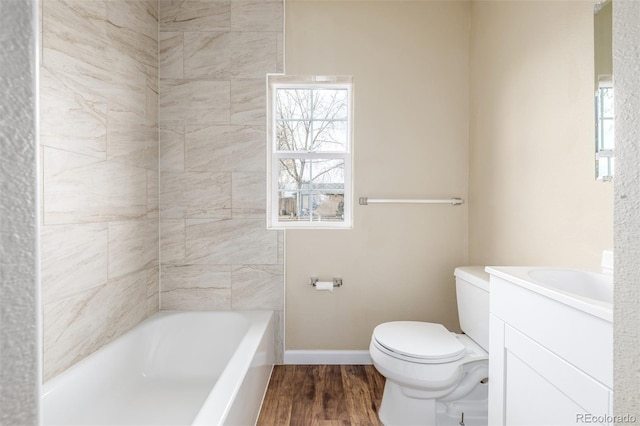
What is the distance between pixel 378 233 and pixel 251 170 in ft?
3.10

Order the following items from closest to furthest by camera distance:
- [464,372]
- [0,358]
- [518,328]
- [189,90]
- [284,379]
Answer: [0,358], [518,328], [464,372], [284,379], [189,90]

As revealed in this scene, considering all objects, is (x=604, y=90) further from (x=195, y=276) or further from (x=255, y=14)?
(x=195, y=276)

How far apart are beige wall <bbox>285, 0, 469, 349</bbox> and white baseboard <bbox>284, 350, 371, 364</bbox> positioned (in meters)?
0.04

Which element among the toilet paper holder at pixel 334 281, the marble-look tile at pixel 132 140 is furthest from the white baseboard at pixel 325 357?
the marble-look tile at pixel 132 140

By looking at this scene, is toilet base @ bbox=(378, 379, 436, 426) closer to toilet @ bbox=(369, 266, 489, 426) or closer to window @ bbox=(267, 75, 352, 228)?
toilet @ bbox=(369, 266, 489, 426)

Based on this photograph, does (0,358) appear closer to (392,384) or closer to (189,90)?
(392,384)

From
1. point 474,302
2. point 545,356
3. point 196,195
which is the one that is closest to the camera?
point 545,356

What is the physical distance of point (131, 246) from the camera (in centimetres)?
198

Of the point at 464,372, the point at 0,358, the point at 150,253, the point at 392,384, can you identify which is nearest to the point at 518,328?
the point at 464,372

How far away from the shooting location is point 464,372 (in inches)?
67.5

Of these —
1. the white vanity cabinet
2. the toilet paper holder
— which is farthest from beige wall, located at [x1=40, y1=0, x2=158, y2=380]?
the white vanity cabinet

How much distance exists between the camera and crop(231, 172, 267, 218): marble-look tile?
2316 mm

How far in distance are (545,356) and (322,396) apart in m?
1.32

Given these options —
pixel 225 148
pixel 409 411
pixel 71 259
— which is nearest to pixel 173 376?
pixel 71 259
